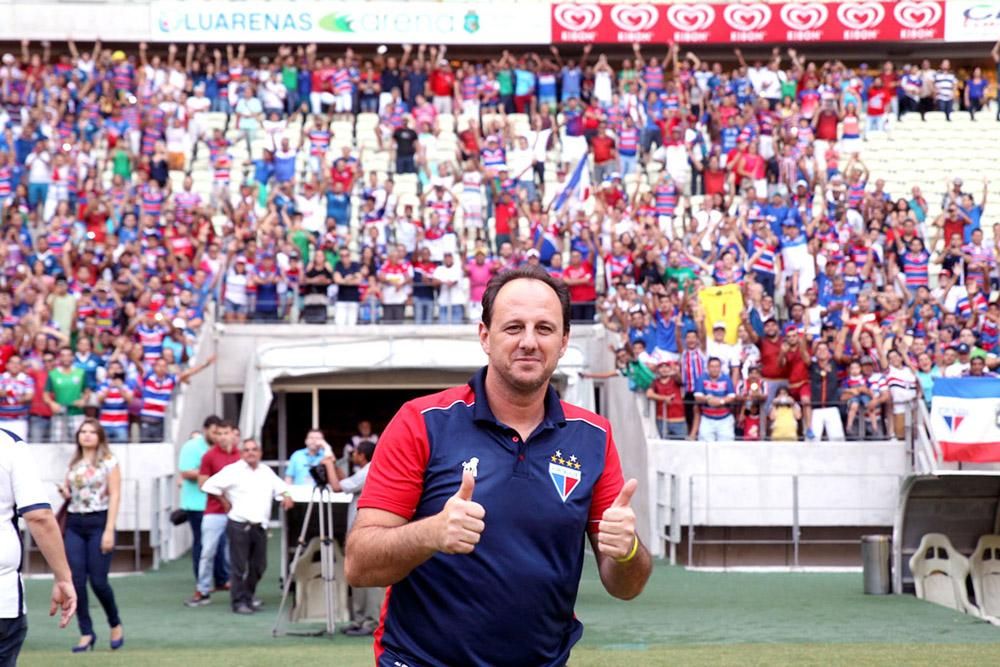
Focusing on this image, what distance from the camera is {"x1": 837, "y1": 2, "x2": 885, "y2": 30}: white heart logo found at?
3472 cm

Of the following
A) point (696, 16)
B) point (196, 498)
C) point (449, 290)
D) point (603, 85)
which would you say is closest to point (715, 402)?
point (449, 290)

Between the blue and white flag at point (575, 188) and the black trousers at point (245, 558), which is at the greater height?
the blue and white flag at point (575, 188)

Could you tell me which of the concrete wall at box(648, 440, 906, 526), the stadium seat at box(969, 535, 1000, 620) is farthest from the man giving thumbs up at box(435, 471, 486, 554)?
the concrete wall at box(648, 440, 906, 526)

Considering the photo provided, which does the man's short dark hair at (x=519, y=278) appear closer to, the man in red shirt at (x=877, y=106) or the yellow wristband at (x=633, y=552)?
the yellow wristband at (x=633, y=552)

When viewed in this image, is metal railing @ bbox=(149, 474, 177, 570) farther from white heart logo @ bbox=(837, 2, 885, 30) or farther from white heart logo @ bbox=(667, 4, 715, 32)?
white heart logo @ bbox=(837, 2, 885, 30)

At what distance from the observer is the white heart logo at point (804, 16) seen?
34656 mm

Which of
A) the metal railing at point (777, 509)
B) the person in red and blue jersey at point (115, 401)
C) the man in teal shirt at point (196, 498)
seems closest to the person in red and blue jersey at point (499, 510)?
the man in teal shirt at point (196, 498)

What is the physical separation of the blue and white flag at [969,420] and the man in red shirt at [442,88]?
47.8ft

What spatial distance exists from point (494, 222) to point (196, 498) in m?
9.96

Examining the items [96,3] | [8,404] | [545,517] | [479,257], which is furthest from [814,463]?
[96,3]

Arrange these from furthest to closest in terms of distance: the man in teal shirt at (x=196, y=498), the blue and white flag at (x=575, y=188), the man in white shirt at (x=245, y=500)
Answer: the blue and white flag at (x=575, y=188)
the man in teal shirt at (x=196, y=498)
the man in white shirt at (x=245, y=500)

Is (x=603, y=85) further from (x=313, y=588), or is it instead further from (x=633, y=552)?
(x=633, y=552)

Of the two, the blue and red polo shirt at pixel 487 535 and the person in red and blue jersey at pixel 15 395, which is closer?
the blue and red polo shirt at pixel 487 535

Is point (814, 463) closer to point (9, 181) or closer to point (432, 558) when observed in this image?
point (9, 181)
